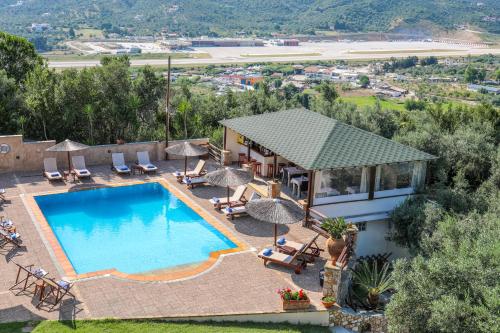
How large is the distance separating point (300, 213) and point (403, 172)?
5678 millimetres

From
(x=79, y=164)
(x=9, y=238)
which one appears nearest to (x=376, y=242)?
(x=9, y=238)

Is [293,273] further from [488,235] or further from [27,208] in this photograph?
[27,208]

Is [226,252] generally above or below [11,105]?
below

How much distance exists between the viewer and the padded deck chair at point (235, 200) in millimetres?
19281

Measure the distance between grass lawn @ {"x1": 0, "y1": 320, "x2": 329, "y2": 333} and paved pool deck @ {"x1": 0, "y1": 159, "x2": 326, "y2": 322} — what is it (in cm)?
26

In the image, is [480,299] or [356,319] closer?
[480,299]

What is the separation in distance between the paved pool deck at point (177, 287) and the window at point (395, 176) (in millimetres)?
3787

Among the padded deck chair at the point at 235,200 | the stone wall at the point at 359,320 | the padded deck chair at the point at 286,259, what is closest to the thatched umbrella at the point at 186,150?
the padded deck chair at the point at 235,200

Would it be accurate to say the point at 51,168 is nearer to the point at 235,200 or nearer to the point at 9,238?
the point at 9,238

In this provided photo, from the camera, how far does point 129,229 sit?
1841cm

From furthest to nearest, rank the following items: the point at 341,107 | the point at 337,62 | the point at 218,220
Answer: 1. the point at 337,62
2. the point at 341,107
3. the point at 218,220

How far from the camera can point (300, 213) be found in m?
15.9

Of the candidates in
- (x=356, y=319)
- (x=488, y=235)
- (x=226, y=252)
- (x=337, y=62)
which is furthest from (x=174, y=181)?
(x=337, y=62)

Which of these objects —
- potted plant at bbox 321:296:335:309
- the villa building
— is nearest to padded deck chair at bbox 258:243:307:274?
potted plant at bbox 321:296:335:309
